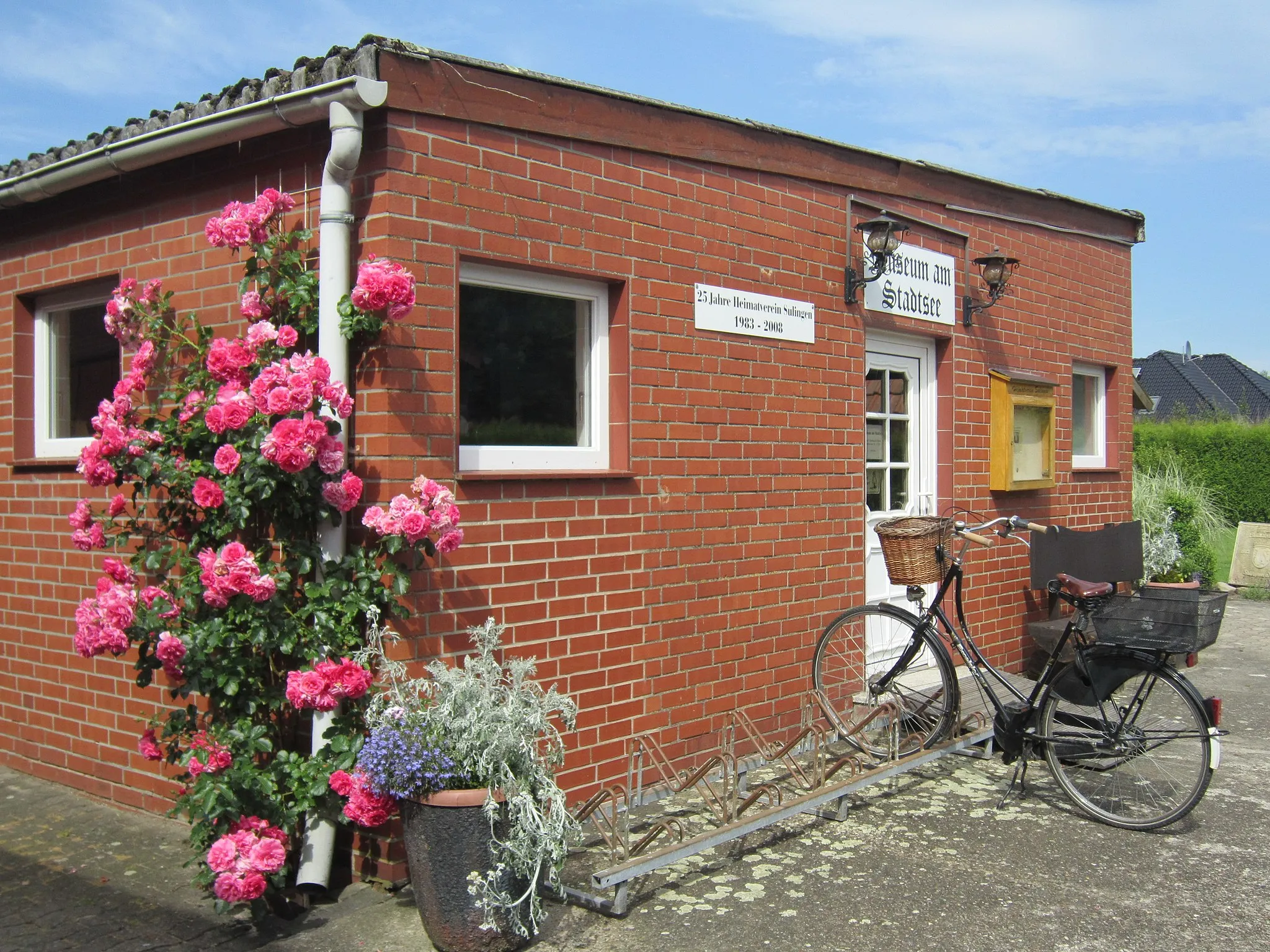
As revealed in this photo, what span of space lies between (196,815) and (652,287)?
3.10 meters

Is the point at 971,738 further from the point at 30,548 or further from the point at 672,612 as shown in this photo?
the point at 30,548

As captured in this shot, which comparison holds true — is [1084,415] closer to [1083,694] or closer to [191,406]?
[1083,694]

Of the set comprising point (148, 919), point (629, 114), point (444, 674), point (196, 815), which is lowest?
point (148, 919)

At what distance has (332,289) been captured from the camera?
4.51m

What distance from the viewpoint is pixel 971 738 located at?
238 inches

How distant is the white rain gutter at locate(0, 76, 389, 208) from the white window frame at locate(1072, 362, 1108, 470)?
728 cm

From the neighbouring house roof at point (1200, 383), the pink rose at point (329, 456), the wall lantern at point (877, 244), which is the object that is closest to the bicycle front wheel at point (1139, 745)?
the wall lantern at point (877, 244)

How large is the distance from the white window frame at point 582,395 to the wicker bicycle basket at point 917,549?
157cm

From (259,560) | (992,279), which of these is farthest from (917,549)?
(259,560)

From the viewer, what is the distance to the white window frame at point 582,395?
16.6 ft

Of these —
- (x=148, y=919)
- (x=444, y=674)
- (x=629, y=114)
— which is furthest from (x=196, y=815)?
(x=629, y=114)

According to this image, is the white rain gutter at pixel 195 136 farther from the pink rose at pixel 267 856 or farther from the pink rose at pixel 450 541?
the pink rose at pixel 267 856

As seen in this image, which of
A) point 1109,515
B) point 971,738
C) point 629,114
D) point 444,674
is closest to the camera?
point 444,674

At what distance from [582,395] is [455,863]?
94.4 inches
